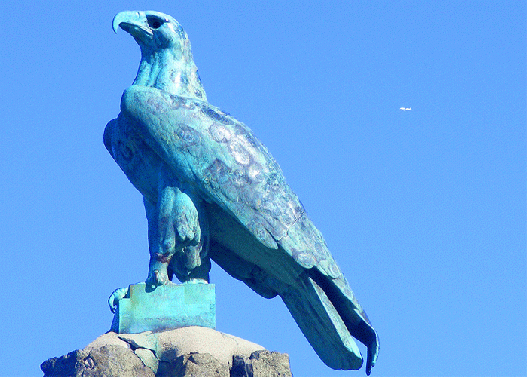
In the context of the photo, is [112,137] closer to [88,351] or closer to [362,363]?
[88,351]

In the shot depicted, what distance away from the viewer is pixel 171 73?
12930 mm

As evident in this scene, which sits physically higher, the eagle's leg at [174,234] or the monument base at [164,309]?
the eagle's leg at [174,234]

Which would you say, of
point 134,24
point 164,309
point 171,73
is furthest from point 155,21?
point 164,309

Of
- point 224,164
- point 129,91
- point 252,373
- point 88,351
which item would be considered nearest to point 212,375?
point 252,373

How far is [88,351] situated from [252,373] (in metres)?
→ 1.37

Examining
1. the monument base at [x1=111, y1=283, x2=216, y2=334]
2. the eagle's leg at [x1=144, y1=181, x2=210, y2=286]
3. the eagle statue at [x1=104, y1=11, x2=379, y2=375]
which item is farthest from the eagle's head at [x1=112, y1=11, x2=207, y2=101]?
the monument base at [x1=111, y1=283, x2=216, y2=334]

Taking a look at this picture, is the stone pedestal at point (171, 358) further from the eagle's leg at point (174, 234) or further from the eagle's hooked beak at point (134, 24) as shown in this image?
the eagle's hooked beak at point (134, 24)

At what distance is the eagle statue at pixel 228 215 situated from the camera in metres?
12.1

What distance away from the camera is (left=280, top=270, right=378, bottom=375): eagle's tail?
40.3 ft

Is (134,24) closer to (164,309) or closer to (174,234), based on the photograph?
(174,234)

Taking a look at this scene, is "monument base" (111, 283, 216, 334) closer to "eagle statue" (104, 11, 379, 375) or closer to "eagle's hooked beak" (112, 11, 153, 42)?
"eagle statue" (104, 11, 379, 375)

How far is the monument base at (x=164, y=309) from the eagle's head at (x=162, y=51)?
6.11ft

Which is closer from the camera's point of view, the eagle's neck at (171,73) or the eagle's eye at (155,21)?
the eagle's neck at (171,73)

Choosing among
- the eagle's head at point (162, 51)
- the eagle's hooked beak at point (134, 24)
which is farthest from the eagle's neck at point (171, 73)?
the eagle's hooked beak at point (134, 24)
